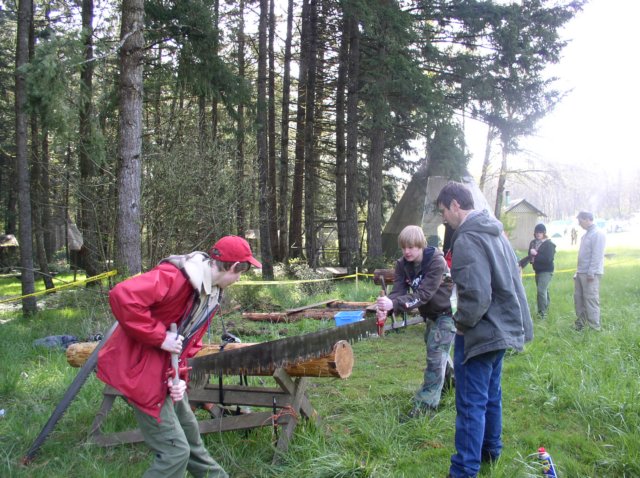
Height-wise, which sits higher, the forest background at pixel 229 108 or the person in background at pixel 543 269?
the forest background at pixel 229 108

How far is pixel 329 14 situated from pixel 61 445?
713 inches

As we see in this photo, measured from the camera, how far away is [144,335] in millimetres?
2816

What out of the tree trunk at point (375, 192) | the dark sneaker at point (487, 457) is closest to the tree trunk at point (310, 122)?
the tree trunk at point (375, 192)

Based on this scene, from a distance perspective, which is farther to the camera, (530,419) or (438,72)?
(438,72)

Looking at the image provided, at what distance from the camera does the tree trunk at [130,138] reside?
8.45 meters

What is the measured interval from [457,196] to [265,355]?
1.89m

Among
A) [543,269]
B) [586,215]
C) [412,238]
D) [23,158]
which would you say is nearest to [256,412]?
[412,238]

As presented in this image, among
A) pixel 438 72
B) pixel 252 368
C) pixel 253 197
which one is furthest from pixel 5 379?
pixel 438 72

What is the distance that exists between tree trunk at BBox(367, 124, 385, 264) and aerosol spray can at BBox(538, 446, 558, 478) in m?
13.0

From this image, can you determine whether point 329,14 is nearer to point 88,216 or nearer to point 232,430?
point 88,216

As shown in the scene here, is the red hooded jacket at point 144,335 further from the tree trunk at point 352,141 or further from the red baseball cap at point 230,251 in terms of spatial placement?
the tree trunk at point 352,141

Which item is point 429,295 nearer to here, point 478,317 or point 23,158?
point 478,317

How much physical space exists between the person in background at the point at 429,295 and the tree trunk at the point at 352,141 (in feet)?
38.9

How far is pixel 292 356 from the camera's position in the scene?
409 centimetres
